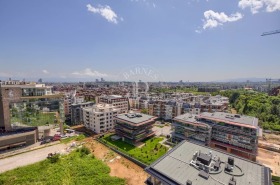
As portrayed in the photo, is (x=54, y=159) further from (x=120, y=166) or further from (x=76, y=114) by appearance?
(x=76, y=114)

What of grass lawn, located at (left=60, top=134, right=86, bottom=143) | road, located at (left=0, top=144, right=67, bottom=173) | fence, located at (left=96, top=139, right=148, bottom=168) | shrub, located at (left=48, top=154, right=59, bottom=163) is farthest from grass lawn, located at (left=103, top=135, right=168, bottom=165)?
road, located at (left=0, top=144, right=67, bottom=173)

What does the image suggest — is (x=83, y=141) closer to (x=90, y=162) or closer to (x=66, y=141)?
(x=66, y=141)

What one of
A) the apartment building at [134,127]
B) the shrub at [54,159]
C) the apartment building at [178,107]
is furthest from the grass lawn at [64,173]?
the apartment building at [178,107]

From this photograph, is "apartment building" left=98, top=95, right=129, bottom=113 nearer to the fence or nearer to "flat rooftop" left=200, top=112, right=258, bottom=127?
the fence

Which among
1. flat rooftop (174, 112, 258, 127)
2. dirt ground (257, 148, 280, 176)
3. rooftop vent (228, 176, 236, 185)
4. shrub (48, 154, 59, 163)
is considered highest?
flat rooftop (174, 112, 258, 127)

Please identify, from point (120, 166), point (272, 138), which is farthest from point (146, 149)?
point (272, 138)

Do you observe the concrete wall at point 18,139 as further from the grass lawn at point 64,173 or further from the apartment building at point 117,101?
the apartment building at point 117,101

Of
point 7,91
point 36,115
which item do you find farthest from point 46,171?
point 7,91
